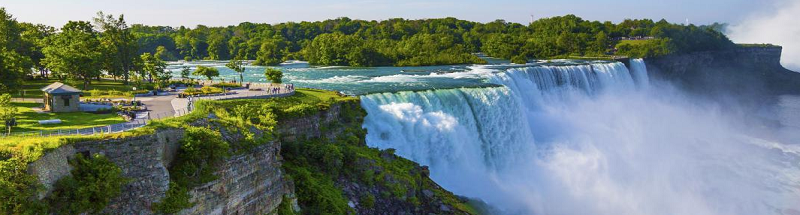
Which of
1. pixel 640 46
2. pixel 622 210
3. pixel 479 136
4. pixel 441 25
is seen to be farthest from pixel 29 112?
pixel 441 25

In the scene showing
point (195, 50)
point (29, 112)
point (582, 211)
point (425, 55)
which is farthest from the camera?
point (195, 50)

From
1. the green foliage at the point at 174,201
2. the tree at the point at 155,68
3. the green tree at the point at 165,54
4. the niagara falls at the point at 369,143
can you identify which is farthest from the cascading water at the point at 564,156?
the green tree at the point at 165,54

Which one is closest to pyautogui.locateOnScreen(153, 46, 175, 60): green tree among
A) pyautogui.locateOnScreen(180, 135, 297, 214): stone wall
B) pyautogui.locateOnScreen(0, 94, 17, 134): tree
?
pyautogui.locateOnScreen(0, 94, 17, 134): tree

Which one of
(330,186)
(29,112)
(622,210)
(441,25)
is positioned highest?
(441,25)

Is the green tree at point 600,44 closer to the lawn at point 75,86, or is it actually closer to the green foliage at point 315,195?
the lawn at point 75,86

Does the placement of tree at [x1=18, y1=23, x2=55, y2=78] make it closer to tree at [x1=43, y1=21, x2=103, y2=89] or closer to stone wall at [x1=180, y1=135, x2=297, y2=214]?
tree at [x1=43, y1=21, x2=103, y2=89]

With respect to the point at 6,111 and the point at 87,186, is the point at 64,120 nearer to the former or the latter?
the point at 6,111

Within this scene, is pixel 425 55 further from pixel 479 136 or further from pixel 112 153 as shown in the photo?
pixel 112 153

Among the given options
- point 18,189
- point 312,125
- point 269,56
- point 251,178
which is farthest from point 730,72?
point 18,189
